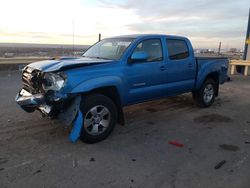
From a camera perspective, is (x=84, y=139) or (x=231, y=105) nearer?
(x=84, y=139)

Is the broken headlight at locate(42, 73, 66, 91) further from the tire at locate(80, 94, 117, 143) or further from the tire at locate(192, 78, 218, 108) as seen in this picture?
the tire at locate(192, 78, 218, 108)

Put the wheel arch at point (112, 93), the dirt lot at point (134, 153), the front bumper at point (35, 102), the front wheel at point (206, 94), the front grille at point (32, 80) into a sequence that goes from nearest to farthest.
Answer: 1. the dirt lot at point (134, 153)
2. the front bumper at point (35, 102)
3. the front grille at point (32, 80)
4. the wheel arch at point (112, 93)
5. the front wheel at point (206, 94)

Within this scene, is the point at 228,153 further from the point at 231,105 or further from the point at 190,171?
the point at 231,105

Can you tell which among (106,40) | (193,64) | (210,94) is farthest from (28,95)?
(210,94)

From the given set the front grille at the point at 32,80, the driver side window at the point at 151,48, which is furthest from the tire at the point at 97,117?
the driver side window at the point at 151,48

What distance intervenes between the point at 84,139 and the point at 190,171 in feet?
6.11

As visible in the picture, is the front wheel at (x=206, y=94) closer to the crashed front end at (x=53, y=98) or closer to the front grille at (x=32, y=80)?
the crashed front end at (x=53, y=98)

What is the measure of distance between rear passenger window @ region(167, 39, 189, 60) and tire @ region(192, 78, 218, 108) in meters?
1.24

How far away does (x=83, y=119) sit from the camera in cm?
431

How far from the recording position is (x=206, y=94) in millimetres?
7281

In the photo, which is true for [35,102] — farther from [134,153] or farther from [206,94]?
[206,94]

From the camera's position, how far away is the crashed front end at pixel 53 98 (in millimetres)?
4145

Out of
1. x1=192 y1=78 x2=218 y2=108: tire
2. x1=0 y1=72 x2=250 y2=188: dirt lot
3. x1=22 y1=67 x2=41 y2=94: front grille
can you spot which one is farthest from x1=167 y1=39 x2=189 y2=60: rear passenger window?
x1=22 y1=67 x2=41 y2=94: front grille

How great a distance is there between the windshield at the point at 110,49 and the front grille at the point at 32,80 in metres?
1.47
